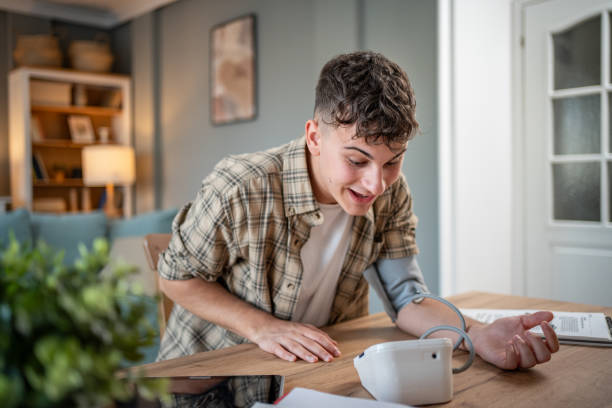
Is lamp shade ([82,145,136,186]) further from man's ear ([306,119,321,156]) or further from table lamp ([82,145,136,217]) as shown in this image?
man's ear ([306,119,321,156])

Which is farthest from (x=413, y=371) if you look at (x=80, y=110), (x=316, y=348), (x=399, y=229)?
(x=80, y=110)

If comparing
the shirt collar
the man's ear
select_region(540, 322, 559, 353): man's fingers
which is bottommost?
select_region(540, 322, 559, 353): man's fingers

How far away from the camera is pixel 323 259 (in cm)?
123

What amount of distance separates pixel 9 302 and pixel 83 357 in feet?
0.26

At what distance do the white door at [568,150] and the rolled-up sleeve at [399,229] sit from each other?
182cm

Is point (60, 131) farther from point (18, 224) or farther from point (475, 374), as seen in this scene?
point (475, 374)

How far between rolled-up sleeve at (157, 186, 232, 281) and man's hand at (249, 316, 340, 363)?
0.62 ft

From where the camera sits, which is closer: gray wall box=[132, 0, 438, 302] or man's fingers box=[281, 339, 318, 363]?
man's fingers box=[281, 339, 318, 363]

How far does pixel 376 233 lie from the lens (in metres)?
1.27

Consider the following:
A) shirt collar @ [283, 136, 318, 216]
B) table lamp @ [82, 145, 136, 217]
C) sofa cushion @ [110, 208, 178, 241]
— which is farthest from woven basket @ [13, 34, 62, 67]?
shirt collar @ [283, 136, 318, 216]

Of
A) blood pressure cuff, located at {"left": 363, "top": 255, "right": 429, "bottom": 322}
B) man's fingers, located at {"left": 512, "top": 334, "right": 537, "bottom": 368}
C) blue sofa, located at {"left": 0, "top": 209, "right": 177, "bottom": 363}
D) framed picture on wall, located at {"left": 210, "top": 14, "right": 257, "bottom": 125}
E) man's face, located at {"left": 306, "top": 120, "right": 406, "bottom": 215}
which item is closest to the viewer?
man's fingers, located at {"left": 512, "top": 334, "right": 537, "bottom": 368}

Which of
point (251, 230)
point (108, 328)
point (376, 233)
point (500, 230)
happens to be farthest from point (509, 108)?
point (108, 328)

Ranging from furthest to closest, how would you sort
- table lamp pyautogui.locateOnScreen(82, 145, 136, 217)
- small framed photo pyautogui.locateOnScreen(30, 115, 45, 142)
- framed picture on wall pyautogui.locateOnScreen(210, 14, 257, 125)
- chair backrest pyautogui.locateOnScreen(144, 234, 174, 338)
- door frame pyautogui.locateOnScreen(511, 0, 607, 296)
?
small framed photo pyautogui.locateOnScreen(30, 115, 45, 142)
table lamp pyautogui.locateOnScreen(82, 145, 136, 217)
framed picture on wall pyautogui.locateOnScreen(210, 14, 257, 125)
door frame pyautogui.locateOnScreen(511, 0, 607, 296)
chair backrest pyautogui.locateOnScreen(144, 234, 174, 338)

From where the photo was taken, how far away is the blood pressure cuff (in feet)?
3.92
